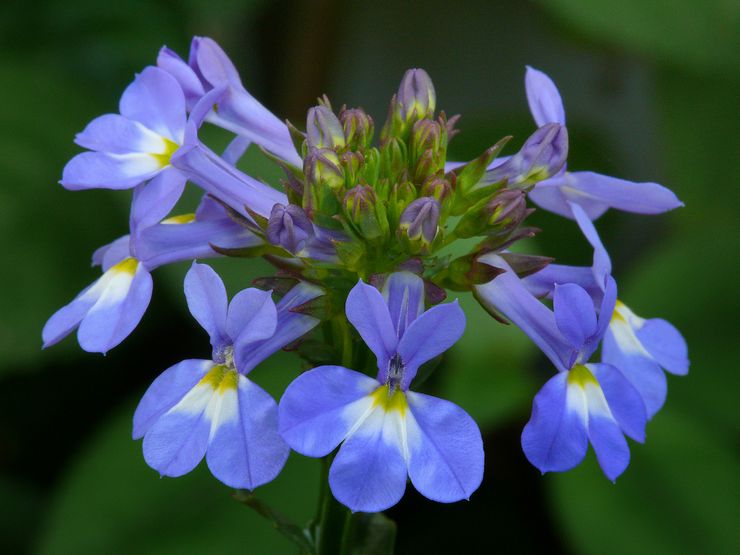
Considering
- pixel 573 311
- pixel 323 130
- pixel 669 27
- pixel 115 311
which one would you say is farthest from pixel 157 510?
pixel 669 27

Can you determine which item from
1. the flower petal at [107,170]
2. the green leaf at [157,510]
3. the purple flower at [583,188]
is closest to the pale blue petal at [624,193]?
the purple flower at [583,188]

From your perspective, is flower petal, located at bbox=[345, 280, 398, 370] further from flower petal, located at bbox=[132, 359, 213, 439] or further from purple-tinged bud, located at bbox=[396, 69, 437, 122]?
purple-tinged bud, located at bbox=[396, 69, 437, 122]

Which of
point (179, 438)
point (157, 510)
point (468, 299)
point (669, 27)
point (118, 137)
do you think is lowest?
point (157, 510)

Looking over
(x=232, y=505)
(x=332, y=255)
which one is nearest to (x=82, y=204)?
(x=232, y=505)

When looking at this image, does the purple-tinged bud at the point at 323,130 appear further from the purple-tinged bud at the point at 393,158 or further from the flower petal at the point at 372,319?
the flower petal at the point at 372,319

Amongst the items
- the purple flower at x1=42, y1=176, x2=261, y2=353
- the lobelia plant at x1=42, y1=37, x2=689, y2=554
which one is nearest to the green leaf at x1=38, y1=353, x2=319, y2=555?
the lobelia plant at x1=42, y1=37, x2=689, y2=554

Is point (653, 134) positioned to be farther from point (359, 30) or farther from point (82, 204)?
point (82, 204)

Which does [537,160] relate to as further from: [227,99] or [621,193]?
[227,99]
